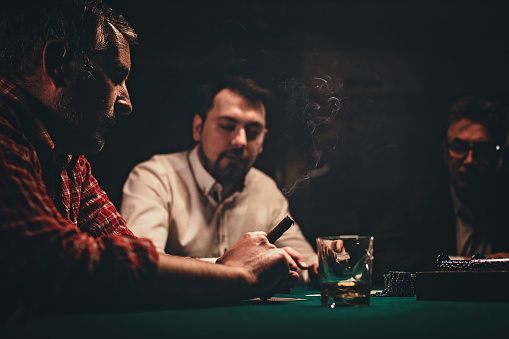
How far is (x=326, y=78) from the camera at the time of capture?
4.48m

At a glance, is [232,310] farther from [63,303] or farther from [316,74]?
[316,74]

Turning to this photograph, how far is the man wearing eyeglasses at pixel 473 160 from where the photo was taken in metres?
4.52

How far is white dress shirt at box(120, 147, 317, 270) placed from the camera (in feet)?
12.8

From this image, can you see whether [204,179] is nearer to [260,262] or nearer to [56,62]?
[56,62]

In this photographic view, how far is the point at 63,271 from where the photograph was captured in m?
1.07

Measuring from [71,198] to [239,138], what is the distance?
7.81 feet

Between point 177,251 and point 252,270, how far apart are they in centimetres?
260

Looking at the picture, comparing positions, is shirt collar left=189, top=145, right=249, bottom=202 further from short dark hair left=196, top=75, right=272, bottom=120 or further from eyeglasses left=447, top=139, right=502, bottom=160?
eyeglasses left=447, top=139, right=502, bottom=160

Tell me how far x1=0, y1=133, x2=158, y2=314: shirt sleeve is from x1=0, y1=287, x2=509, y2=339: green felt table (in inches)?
2.8

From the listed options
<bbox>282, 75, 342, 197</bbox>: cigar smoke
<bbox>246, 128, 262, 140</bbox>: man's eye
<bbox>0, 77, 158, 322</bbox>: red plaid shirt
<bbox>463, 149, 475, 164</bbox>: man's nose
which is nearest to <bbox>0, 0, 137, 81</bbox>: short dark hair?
<bbox>0, 77, 158, 322</bbox>: red plaid shirt

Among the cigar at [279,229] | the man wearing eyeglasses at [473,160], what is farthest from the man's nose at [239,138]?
the cigar at [279,229]

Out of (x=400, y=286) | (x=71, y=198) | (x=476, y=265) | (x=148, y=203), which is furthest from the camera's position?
(x=148, y=203)

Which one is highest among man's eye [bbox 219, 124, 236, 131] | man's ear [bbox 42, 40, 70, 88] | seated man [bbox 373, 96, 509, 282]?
man's ear [bbox 42, 40, 70, 88]

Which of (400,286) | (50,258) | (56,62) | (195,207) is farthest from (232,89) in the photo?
(50,258)
